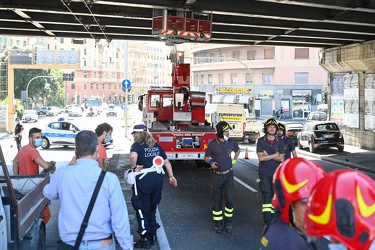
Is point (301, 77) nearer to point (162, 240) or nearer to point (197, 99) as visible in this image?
point (197, 99)

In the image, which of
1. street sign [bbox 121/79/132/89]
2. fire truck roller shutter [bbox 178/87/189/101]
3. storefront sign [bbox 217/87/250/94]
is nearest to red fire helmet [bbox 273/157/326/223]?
fire truck roller shutter [bbox 178/87/189/101]

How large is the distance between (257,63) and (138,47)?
83.3 metres

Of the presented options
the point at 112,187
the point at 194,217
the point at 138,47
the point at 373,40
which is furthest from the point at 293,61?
the point at 138,47

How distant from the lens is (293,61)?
61.8 m

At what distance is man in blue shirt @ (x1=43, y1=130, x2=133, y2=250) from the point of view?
3980 millimetres

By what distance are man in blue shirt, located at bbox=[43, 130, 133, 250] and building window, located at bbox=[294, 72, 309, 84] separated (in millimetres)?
60196

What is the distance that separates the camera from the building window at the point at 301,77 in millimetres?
62188

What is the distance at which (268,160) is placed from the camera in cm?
858

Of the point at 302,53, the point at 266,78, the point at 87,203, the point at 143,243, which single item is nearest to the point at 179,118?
the point at 143,243

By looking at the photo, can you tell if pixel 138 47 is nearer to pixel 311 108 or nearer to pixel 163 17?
pixel 311 108

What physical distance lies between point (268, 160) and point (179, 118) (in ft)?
29.9

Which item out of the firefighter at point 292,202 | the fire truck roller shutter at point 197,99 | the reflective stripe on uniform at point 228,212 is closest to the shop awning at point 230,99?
the fire truck roller shutter at point 197,99

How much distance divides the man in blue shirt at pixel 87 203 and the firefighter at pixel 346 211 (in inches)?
87.9

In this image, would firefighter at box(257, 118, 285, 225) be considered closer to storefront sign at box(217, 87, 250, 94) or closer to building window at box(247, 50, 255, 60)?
storefront sign at box(217, 87, 250, 94)
